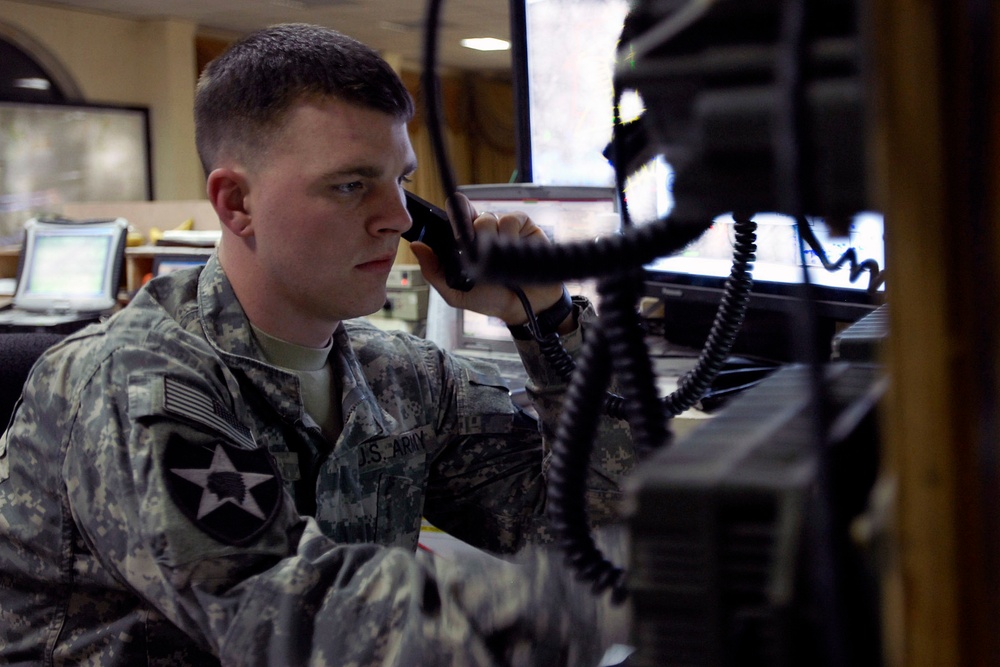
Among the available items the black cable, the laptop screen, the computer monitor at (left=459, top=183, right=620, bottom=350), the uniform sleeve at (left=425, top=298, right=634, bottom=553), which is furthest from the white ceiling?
the black cable

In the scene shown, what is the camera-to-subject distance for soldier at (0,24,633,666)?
0.65 meters

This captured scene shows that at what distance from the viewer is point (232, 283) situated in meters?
1.09

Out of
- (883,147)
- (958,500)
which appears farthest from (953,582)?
(883,147)

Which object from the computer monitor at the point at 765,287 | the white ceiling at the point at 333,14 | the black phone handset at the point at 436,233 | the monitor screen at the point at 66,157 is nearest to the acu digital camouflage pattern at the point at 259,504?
the black phone handset at the point at 436,233

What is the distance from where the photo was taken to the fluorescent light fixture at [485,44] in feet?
27.3

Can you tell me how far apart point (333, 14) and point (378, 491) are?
6655mm

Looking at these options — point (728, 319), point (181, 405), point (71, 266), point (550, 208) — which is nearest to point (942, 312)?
point (728, 319)

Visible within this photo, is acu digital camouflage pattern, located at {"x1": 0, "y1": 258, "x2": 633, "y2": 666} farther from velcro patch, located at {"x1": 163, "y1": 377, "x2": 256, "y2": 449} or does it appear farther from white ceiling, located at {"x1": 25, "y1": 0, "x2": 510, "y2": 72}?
white ceiling, located at {"x1": 25, "y1": 0, "x2": 510, "y2": 72}

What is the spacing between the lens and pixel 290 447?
1042 millimetres

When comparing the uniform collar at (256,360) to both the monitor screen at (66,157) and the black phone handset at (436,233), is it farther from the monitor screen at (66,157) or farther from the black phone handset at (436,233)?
the monitor screen at (66,157)

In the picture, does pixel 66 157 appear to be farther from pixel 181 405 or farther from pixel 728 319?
pixel 728 319

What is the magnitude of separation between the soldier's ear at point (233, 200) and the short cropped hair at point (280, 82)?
3 cm

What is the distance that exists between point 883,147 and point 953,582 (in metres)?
0.13

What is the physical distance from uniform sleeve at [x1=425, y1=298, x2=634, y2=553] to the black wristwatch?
0.7 inches
